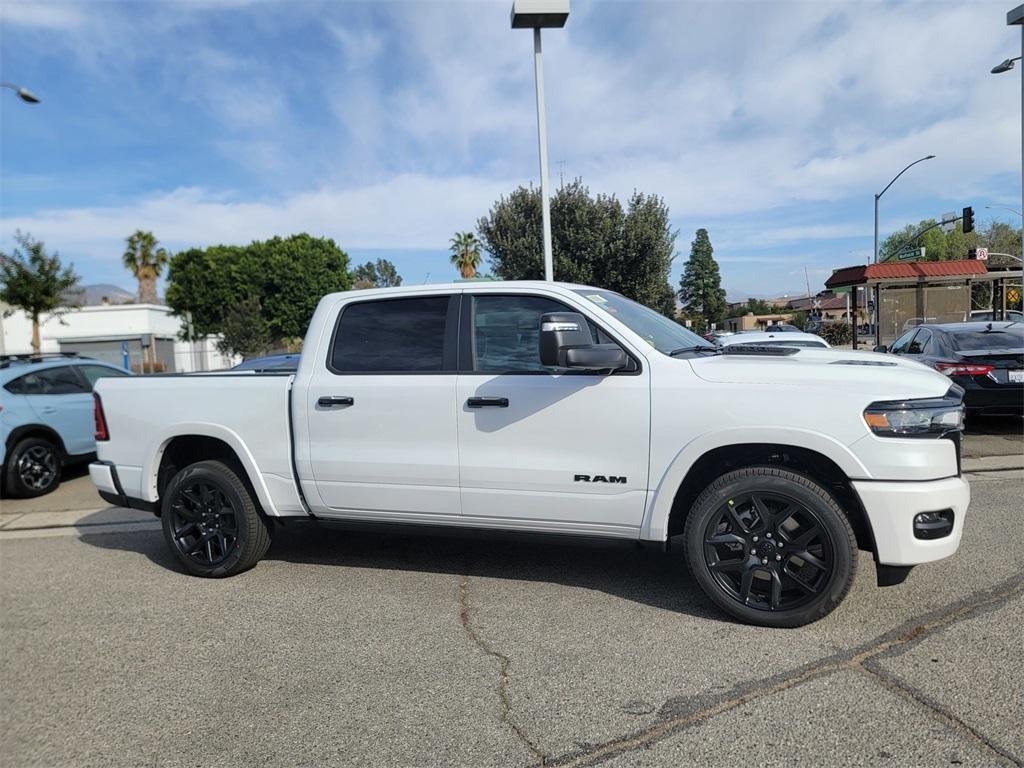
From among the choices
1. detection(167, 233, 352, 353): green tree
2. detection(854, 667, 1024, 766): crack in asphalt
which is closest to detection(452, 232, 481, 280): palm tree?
detection(167, 233, 352, 353): green tree

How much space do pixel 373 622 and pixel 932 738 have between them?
8.54 feet

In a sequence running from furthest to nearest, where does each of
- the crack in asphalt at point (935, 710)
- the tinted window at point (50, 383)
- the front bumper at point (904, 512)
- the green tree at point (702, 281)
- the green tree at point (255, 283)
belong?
1. the green tree at point (702, 281)
2. the green tree at point (255, 283)
3. the tinted window at point (50, 383)
4. the front bumper at point (904, 512)
5. the crack in asphalt at point (935, 710)

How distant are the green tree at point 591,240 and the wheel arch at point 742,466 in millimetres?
18978

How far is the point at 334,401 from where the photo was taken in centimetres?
427

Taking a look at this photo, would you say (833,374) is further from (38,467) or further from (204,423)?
(38,467)

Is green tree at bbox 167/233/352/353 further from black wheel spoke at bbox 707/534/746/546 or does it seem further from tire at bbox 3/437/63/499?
black wheel spoke at bbox 707/534/746/546

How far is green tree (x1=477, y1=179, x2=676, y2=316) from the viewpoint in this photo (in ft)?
74.6

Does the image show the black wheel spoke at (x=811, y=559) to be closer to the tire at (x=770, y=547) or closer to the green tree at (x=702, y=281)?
the tire at (x=770, y=547)

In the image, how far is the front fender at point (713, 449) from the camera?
3.37m

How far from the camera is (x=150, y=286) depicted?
58.9 metres

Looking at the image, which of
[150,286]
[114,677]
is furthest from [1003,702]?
[150,286]

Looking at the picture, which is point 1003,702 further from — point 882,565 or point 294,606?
point 294,606

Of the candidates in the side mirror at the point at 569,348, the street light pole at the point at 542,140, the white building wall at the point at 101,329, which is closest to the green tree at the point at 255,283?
the white building wall at the point at 101,329

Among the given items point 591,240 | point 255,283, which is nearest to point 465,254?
point 255,283
